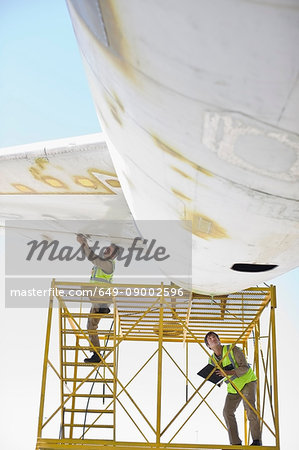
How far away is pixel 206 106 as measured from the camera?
8.44ft

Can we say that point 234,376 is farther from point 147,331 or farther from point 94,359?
point 147,331

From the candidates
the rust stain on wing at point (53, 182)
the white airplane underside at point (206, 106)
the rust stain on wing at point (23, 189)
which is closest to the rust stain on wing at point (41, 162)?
the rust stain on wing at point (53, 182)

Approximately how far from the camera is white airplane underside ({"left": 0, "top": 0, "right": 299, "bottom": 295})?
84.9 inches

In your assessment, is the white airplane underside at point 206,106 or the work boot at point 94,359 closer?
the white airplane underside at point 206,106

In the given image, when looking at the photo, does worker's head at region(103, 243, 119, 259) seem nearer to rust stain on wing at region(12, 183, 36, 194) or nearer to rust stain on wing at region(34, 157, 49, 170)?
rust stain on wing at region(12, 183, 36, 194)

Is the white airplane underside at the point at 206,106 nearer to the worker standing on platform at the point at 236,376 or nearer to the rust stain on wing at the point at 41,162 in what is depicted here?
the rust stain on wing at the point at 41,162

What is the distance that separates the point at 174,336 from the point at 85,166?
5984mm

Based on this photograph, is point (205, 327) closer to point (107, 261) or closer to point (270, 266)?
point (107, 261)

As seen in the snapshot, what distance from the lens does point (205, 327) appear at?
11109 mm

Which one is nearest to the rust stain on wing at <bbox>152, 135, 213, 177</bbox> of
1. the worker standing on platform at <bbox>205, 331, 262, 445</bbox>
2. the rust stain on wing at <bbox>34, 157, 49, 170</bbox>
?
the rust stain on wing at <bbox>34, 157, 49, 170</bbox>

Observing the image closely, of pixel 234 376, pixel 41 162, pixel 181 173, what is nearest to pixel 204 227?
pixel 181 173

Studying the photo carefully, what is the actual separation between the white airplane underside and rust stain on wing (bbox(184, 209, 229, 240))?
13mm

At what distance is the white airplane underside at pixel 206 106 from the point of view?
216cm

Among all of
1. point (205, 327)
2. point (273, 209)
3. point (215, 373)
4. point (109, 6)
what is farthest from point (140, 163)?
point (205, 327)
